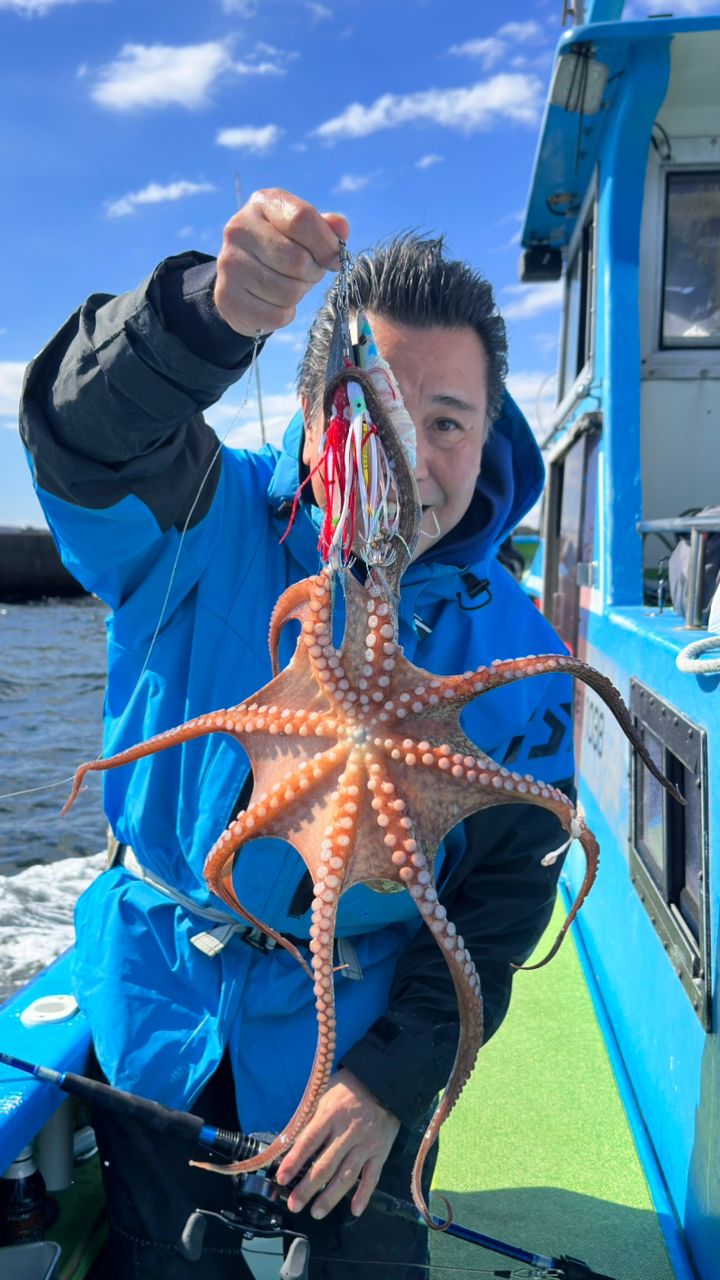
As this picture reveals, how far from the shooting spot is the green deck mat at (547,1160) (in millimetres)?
2869

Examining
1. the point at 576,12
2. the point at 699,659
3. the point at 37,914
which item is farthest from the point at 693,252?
the point at 37,914

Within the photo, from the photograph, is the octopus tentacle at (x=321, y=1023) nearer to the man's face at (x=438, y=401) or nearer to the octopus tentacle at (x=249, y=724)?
the octopus tentacle at (x=249, y=724)

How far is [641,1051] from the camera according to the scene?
137 inches

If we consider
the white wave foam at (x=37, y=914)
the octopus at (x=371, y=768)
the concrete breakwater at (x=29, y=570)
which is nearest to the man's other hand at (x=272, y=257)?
the octopus at (x=371, y=768)

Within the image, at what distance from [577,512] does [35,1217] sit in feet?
16.8

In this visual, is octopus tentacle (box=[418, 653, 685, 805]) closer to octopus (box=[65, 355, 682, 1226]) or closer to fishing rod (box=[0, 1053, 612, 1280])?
octopus (box=[65, 355, 682, 1226])

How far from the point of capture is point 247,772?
2133 mm

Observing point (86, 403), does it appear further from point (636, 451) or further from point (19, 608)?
point (19, 608)

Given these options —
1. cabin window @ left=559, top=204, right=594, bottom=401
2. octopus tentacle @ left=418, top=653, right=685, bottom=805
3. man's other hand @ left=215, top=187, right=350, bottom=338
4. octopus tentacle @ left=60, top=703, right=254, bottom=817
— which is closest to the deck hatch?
octopus tentacle @ left=418, top=653, right=685, bottom=805

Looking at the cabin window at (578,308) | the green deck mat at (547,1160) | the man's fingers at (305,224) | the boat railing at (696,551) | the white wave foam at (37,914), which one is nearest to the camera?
the man's fingers at (305,224)

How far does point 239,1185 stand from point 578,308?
6.68 metres

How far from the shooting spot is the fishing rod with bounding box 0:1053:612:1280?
2.11 metres

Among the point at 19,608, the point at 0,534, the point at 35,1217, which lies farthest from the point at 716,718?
the point at 0,534

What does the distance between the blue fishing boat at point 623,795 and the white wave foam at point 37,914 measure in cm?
328
